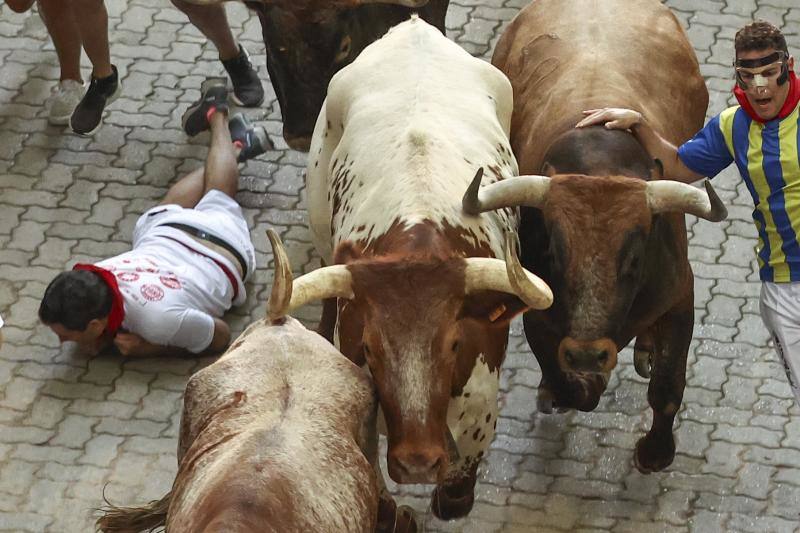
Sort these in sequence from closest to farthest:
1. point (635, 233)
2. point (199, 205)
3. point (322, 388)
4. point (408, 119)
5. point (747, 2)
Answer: point (322, 388)
point (635, 233)
point (408, 119)
point (199, 205)
point (747, 2)

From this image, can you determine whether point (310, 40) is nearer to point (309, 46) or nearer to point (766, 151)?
point (309, 46)

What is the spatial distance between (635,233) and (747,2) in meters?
4.97

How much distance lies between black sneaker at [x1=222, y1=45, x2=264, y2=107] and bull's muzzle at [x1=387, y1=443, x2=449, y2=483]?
461 cm

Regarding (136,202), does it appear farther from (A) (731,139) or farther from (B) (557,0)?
(A) (731,139)

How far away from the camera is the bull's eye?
767 centimetres

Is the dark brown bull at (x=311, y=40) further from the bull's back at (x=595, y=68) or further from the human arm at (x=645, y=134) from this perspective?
the human arm at (x=645, y=134)

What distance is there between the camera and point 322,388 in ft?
15.4

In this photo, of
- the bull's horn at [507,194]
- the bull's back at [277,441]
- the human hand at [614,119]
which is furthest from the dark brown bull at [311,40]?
the bull's back at [277,441]

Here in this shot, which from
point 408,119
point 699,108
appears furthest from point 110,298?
point 699,108

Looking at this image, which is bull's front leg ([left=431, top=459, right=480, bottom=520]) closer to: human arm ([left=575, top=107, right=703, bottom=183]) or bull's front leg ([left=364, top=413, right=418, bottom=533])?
bull's front leg ([left=364, top=413, right=418, bottom=533])

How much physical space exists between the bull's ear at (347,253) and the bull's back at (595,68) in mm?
1240

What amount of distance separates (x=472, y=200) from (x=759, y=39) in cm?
133

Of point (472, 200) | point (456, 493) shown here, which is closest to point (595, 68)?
point (472, 200)

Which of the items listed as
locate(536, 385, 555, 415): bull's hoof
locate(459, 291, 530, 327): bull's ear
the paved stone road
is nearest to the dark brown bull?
the paved stone road
